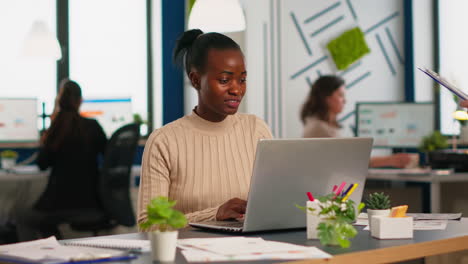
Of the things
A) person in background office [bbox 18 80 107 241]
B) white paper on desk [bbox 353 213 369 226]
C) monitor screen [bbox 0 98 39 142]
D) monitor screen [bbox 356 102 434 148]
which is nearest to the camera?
white paper on desk [bbox 353 213 369 226]

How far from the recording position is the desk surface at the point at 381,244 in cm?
134

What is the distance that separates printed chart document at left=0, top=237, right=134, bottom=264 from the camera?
1249mm

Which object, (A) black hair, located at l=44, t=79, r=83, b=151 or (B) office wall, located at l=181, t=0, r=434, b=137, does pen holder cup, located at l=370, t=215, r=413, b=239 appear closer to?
(A) black hair, located at l=44, t=79, r=83, b=151

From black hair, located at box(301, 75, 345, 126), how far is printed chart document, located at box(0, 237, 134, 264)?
3357 millimetres

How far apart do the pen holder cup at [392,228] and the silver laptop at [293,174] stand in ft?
0.60

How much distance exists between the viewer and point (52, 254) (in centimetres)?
132

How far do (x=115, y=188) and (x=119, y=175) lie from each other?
0.08m

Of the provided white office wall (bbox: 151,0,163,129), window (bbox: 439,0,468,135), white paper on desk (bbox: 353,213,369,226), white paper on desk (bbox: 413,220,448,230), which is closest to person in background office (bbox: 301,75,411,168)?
white office wall (bbox: 151,0,163,129)

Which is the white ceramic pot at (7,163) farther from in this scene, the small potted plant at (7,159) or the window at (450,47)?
the window at (450,47)

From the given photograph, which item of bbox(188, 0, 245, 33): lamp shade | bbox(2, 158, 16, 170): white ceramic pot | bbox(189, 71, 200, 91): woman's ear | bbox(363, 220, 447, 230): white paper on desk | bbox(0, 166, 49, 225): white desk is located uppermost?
bbox(188, 0, 245, 33): lamp shade

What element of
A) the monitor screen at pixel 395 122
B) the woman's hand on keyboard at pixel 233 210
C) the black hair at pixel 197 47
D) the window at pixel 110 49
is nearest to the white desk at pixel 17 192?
the window at pixel 110 49

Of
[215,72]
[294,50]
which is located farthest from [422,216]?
[294,50]

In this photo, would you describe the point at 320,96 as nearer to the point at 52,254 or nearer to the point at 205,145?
the point at 205,145

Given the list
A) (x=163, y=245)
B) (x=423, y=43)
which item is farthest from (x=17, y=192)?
(x=423, y=43)
